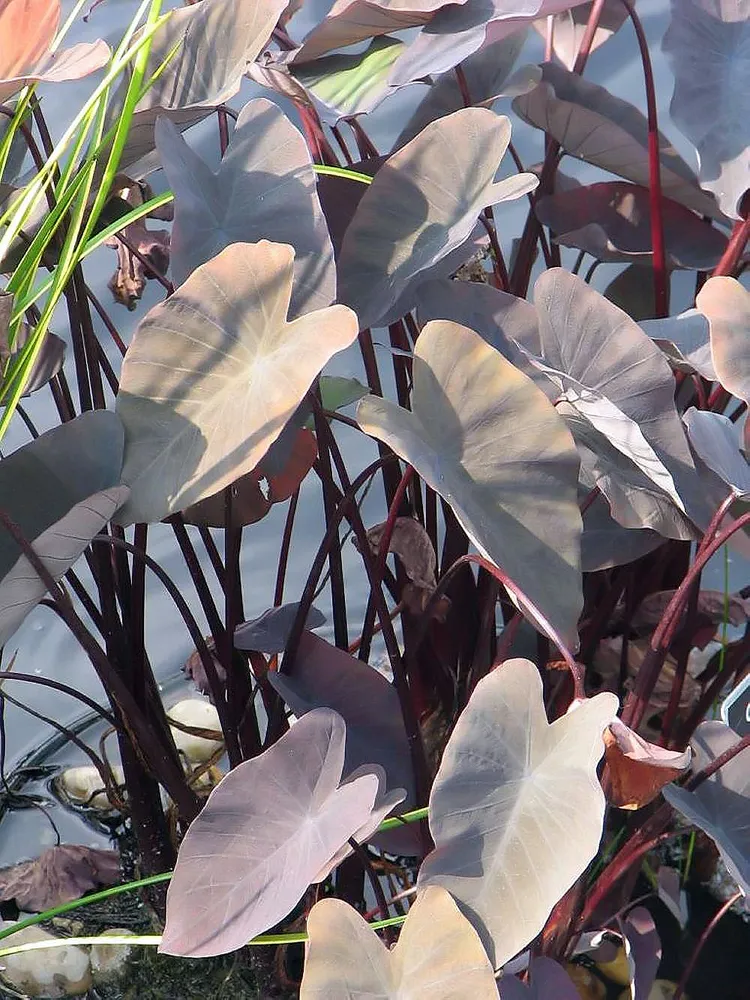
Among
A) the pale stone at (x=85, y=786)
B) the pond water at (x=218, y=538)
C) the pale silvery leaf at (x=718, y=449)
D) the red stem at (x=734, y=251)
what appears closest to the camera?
the pale silvery leaf at (x=718, y=449)

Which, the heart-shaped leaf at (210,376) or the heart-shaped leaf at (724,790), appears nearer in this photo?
the heart-shaped leaf at (210,376)

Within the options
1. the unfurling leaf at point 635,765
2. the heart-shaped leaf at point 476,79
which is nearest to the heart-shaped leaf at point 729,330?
the unfurling leaf at point 635,765

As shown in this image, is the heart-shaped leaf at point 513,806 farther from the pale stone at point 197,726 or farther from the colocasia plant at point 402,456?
the pale stone at point 197,726

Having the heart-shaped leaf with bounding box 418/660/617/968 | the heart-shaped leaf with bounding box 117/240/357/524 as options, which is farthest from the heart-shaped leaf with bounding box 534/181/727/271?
the heart-shaped leaf with bounding box 418/660/617/968

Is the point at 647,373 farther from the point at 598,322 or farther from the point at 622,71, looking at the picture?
the point at 622,71

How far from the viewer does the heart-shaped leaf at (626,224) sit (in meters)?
1.16

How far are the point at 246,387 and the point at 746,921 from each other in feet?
2.84

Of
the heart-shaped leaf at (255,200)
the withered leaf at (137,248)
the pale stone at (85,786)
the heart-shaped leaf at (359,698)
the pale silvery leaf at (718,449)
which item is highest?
the heart-shaped leaf at (255,200)

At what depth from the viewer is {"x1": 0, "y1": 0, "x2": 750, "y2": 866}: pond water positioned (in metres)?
1.52

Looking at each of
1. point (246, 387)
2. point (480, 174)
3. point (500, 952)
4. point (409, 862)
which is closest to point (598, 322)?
point (480, 174)

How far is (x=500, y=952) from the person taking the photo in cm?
64

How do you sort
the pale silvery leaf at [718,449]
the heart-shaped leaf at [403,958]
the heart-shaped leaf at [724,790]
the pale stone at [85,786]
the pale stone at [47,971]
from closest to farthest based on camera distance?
the heart-shaped leaf at [403,958], the pale silvery leaf at [718,449], the heart-shaped leaf at [724,790], the pale stone at [47,971], the pale stone at [85,786]

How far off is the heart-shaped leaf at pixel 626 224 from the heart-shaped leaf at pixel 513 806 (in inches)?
24.2

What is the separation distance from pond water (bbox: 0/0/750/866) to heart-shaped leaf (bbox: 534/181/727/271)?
2.02ft
